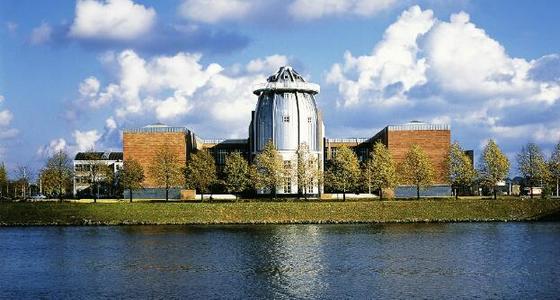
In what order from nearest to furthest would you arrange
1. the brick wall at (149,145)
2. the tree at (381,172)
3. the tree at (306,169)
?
1. the tree at (381,172)
2. the tree at (306,169)
3. the brick wall at (149,145)

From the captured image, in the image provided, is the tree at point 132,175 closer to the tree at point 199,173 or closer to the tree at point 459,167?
the tree at point 199,173

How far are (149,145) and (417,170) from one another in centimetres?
5602

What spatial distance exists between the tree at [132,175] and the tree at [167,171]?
8.45 feet

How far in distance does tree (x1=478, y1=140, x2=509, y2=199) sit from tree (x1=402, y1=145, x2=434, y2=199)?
9580mm

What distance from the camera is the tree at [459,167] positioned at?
131 meters

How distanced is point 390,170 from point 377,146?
996 cm

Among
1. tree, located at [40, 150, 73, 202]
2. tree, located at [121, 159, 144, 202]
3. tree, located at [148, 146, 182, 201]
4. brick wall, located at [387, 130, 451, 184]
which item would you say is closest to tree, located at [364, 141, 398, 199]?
brick wall, located at [387, 130, 451, 184]

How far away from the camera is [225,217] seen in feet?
359

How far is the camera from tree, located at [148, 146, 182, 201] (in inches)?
5172

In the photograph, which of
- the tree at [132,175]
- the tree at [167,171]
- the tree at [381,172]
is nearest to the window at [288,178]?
the tree at [381,172]

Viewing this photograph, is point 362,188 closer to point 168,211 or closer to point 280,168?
point 280,168

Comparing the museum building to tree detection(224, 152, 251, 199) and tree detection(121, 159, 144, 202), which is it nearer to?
tree detection(121, 159, 144, 202)

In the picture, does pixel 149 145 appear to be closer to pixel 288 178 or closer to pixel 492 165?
pixel 288 178

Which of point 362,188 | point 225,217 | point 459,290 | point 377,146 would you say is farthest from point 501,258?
point 362,188
